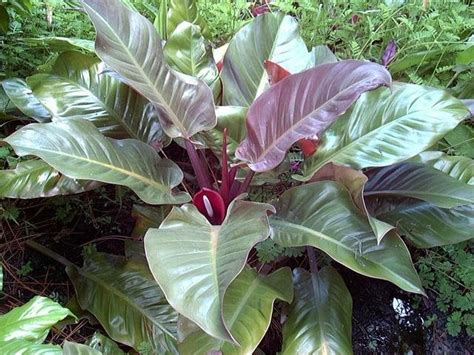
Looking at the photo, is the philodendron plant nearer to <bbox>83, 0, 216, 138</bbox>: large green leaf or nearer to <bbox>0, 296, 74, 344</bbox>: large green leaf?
<bbox>83, 0, 216, 138</bbox>: large green leaf

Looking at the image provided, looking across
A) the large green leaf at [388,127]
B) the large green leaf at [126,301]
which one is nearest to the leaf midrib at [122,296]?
the large green leaf at [126,301]

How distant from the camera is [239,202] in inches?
38.7

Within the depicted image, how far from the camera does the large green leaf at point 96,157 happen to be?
944 millimetres

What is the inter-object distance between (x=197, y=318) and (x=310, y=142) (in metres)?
0.53

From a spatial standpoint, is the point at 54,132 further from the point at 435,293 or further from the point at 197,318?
the point at 435,293

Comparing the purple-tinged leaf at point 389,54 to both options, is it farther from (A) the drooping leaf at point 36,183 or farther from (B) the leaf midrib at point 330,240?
(A) the drooping leaf at point 36,183

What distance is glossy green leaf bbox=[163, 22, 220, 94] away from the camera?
4.13 ft

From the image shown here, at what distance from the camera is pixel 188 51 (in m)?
1.26

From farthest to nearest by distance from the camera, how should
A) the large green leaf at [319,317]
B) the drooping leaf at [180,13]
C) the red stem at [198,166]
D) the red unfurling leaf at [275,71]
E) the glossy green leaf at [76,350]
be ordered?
1. the drooping leaf at [180,13]
2. the red stem at [198,166]
3. the red unfurling leaf at [275,71]
4. the large green leaf at [319,317]
5. the glossy green leaf at [76,350]

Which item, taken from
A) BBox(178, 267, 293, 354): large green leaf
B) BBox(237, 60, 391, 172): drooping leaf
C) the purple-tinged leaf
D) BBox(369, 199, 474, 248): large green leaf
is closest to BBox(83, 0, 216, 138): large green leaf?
BBox(237, 60, 391, 172): drooping leaf

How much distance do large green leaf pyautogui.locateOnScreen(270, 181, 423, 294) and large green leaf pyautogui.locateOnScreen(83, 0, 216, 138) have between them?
255 mm

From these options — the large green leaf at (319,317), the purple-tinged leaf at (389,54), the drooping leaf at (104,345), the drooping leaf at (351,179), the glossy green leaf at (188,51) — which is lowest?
the drooping leaf at (104,345)

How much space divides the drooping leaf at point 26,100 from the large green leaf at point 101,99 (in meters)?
0.09

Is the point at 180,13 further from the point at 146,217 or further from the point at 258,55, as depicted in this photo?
the point at 146,217
